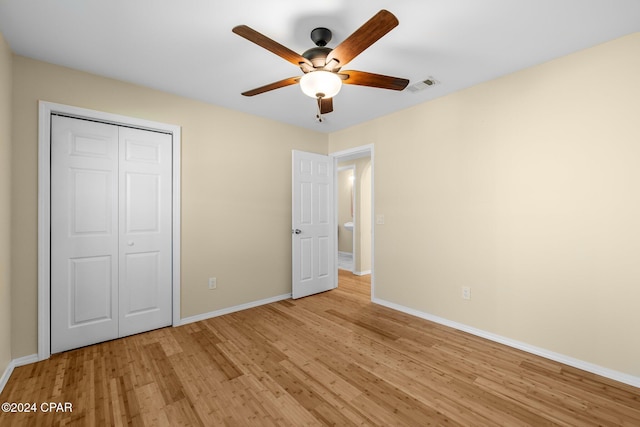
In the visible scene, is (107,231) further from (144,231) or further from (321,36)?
(321,36)

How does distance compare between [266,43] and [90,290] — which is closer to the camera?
[266,43]

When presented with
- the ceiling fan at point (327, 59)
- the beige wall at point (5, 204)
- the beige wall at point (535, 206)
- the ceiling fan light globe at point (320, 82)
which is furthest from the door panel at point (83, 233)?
the beige wall at point (535, 206)

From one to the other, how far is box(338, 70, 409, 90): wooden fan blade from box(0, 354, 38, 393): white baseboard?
10.6 ft

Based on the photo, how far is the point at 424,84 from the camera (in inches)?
110

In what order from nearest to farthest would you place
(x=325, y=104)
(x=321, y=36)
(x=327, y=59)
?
1. (x=327, y=59)
2. (x=321, y=36)
3. (x=325, y=104)

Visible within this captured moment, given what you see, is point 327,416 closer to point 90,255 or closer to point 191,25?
point 90,255

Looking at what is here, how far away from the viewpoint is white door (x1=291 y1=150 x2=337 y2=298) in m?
4.01

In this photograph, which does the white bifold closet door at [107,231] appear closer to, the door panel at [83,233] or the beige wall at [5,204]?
the door panel at [83,233]

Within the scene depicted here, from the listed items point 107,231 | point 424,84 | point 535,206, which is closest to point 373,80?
point 424,84

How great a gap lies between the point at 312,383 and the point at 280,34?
253 centimetres

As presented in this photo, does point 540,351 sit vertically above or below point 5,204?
below

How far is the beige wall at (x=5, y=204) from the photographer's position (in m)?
2.03

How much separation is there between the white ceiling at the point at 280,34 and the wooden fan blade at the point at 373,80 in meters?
0.31

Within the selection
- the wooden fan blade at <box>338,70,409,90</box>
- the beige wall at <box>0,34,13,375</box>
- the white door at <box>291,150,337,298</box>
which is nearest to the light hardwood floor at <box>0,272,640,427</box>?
the beige wall at <box>0,34,13,375</box>
